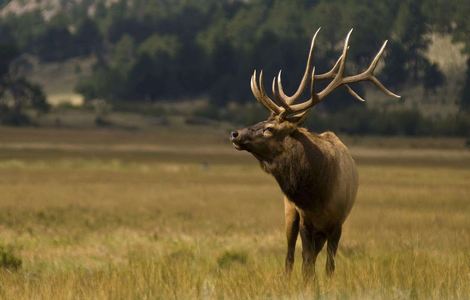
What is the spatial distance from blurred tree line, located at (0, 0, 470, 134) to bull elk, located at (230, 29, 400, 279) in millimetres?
47620

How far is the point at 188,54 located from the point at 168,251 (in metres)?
84.0

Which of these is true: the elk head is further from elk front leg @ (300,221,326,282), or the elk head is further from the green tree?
the green tree

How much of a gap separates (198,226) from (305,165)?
35.9ft

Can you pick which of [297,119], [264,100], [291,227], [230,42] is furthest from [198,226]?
[230,42]

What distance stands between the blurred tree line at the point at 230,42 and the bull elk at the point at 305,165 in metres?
47.6

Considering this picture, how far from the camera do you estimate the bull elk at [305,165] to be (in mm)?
11867

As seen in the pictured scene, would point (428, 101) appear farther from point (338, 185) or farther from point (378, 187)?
point (338, 185)

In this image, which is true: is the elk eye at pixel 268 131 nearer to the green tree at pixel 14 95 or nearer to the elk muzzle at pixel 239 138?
the elk muzzle at pixel 239 138

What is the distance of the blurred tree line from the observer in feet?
240

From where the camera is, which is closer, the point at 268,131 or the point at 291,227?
the point at 268,131

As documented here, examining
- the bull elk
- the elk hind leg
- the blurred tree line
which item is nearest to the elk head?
the bull elk

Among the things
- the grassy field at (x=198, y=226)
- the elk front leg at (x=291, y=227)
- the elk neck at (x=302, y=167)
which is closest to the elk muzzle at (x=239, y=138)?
the elk neck at (x=302, y=167)

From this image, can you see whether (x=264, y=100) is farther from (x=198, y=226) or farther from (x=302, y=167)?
(x=198, y=226)

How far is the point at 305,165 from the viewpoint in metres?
12.0
